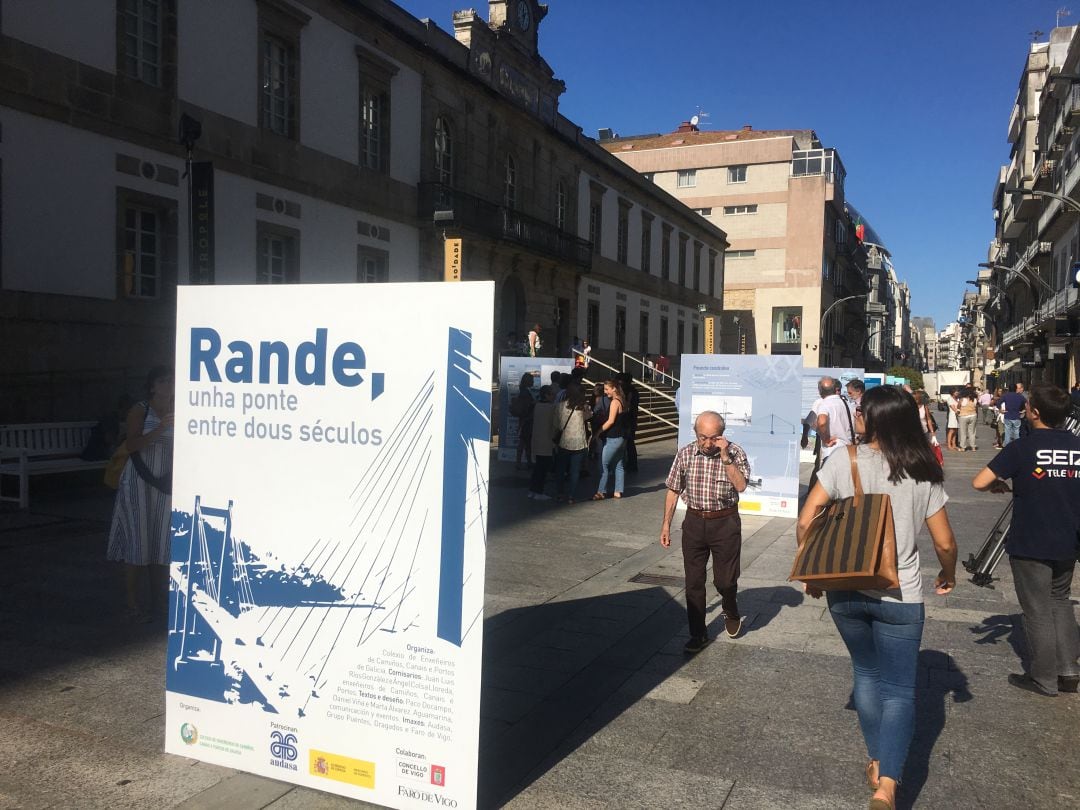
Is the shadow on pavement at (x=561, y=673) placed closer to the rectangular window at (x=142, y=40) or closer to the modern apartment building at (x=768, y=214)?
the rectangular window at (x=142, y=40)

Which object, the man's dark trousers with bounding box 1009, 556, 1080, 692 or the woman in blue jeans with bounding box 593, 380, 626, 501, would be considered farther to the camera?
the woman in blue jeans with bounding box 593, 380, 626, 501

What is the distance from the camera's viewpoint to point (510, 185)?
28594 mm

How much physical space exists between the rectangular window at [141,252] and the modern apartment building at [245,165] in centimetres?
3

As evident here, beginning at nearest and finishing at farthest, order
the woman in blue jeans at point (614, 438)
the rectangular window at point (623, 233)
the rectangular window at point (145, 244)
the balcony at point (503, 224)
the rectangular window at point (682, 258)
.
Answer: the woman in blue jeans at point (614, 438) < the rectangular window at point (145, 244) < the balcony at point (503, 224) < the rectangular window at point (623, 233) < the rectangular window at point (682, 258)

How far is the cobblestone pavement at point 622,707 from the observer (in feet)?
12.6

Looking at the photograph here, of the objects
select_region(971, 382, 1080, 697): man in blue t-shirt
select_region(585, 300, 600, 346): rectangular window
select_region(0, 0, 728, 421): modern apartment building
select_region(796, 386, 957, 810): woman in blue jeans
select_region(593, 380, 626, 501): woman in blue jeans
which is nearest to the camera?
select_region(796, 386, 957, 810): woman in blue jeans

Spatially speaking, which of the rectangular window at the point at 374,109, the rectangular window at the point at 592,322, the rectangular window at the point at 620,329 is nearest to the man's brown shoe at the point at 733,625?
the rectangular window at the point at 374,109

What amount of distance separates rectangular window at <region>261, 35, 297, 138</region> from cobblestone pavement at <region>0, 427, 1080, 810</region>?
12.1m

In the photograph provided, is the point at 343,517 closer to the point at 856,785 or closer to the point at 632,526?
the point at 856,785

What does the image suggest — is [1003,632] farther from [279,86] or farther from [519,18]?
[519,18]

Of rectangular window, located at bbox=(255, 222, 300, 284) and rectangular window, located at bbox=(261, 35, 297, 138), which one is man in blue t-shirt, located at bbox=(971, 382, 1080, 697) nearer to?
rectangular window, located at bbox=(255, 222, 300, 284)

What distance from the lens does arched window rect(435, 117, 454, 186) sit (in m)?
24.2

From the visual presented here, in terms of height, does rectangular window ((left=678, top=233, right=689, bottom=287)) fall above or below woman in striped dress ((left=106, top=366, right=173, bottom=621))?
above

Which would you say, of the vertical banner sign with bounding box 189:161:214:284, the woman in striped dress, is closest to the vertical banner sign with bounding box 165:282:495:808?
the woman in striped dress
